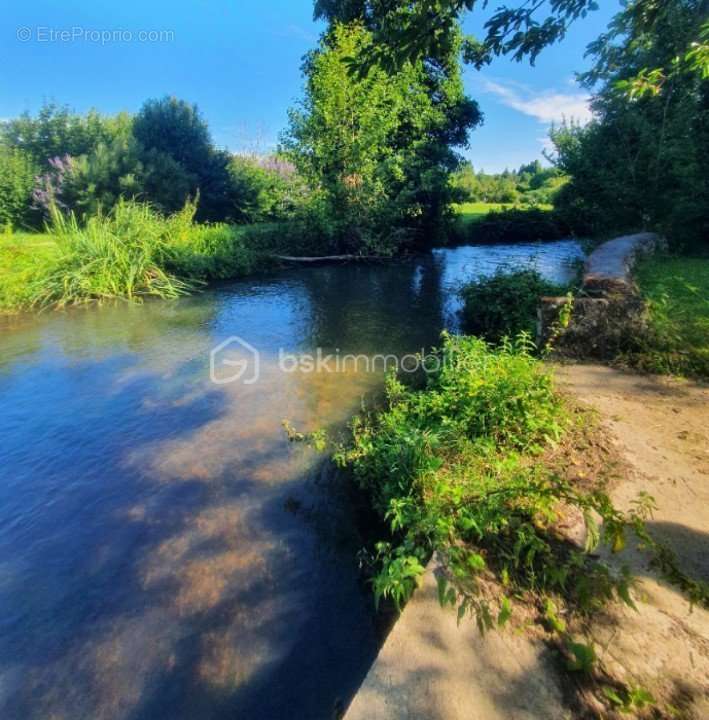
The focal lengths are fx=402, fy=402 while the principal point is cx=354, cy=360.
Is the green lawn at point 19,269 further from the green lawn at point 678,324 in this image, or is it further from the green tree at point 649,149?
the green tree at point 649,149

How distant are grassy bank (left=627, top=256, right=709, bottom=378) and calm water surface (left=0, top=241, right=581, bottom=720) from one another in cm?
301

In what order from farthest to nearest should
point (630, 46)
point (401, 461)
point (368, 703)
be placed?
point (630, 46) < point (401, 461) < point (368, 703)

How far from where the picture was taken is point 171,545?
2807 millimetres

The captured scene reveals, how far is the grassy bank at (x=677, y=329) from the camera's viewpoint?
3.98 meters

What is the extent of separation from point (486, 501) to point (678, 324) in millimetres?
3807

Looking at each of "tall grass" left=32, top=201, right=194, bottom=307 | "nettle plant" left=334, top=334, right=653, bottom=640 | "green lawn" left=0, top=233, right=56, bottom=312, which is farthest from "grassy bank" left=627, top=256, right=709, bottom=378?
"green lawn" left=0, top=233, right=56, bottom=312

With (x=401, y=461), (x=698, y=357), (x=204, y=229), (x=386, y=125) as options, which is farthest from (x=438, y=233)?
(x=401, y=461)

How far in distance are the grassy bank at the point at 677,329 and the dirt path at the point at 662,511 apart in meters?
0.27

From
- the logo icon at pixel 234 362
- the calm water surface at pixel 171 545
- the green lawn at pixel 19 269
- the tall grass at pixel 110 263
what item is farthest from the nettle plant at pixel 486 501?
the green lawn at pixel 19 269

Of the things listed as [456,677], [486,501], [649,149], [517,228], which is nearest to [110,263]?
[486,501]

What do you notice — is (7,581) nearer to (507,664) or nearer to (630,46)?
(507,664)

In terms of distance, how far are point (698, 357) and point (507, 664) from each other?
3.86 metres

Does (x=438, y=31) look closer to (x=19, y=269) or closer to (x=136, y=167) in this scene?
(x=19, y=269)

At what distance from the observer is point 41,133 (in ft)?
62.6
